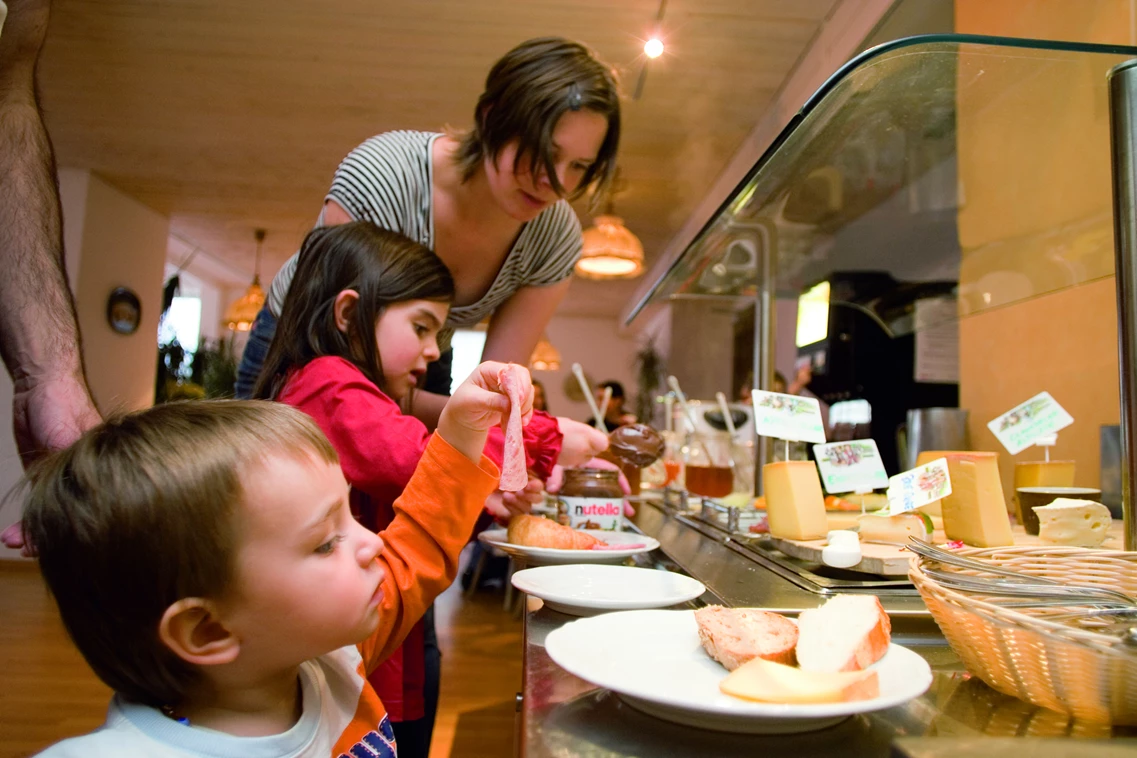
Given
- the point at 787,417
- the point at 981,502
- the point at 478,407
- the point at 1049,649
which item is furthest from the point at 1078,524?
the point at 478,407

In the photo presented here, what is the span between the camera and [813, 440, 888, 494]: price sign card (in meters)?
1.27

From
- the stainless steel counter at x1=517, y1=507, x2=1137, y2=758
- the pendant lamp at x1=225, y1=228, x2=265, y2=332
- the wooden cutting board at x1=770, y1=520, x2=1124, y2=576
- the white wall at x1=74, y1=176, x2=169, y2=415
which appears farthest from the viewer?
the pendant lamp at x1=225, y1=228, x2=265, y2=332

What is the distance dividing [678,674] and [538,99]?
1131mm

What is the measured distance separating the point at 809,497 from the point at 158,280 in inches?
276

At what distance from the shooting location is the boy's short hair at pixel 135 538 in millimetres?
623

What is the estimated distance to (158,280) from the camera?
679 cm

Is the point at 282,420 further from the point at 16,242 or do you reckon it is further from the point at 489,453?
the point at 16,242

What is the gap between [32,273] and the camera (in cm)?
100

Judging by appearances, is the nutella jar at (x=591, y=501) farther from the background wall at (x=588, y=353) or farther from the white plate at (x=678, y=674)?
the background wall at (x=588, y=353)

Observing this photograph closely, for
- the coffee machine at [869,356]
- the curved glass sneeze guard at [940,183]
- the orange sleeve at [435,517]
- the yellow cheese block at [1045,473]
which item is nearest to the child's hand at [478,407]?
A: the orange sleeve at [435,517]

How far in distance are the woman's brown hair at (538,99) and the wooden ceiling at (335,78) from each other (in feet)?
5.91

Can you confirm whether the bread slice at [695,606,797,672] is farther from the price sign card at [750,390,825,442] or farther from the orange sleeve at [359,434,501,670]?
the price sign card at [750,390,825,442]

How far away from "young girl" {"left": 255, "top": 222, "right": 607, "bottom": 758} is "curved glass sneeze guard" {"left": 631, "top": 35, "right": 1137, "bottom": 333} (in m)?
0.60

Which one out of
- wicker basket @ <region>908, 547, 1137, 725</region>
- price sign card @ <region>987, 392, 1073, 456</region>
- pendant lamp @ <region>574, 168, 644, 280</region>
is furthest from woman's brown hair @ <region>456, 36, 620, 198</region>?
pendant lamp @ <region>574, 168, 644, 280</region>
